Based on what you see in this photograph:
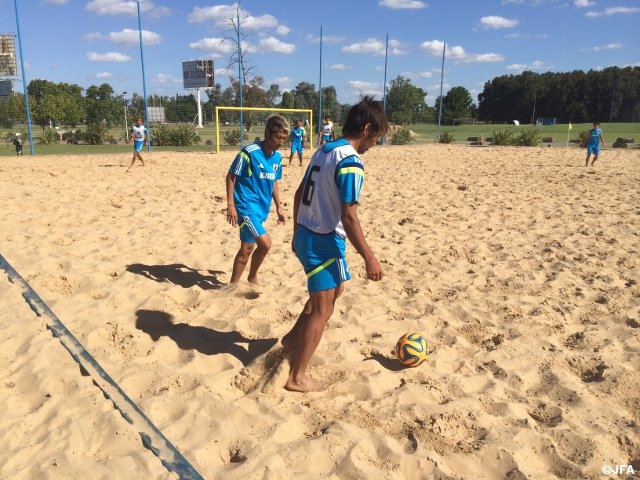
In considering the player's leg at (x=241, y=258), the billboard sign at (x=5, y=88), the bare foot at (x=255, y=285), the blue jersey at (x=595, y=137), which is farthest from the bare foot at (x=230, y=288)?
the billboard sign at (x=5, y=88)

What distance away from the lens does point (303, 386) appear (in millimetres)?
3062

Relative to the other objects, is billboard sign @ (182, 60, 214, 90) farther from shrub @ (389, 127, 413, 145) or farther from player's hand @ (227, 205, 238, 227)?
player's hand @ (227, 205, 238, 227)

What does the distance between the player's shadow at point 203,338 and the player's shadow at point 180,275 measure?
823mm

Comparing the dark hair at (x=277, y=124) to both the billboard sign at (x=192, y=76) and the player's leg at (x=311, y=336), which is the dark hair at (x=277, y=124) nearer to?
the player's leg at (x=311, y=336)

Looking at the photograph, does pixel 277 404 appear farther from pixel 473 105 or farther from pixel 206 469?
pixel 473 105

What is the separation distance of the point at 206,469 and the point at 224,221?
18.4 ft

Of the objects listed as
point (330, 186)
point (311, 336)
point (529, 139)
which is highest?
point (330, 186)

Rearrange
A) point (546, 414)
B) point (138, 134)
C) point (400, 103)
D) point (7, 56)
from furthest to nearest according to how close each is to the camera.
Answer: point (400, 103)
point (7, 56)
point (138, 134)
point (546, 414)

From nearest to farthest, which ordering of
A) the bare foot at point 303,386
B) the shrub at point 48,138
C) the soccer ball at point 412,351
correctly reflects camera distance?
the bare foot at point 303,386, the soccer ball at point 412,351, the shrub at point 48,138

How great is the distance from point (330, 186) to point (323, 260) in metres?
0.45

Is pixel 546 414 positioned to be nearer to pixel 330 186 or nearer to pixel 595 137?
pixel 330 186

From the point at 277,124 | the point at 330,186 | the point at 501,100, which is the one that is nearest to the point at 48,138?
the point at 277,124

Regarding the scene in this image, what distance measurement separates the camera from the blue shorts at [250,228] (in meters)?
4.44

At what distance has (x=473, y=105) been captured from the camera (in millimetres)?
89500
